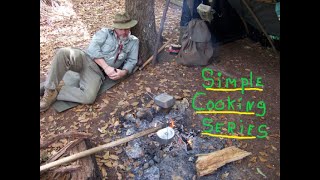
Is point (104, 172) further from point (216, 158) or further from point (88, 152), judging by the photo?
point (216, 158)

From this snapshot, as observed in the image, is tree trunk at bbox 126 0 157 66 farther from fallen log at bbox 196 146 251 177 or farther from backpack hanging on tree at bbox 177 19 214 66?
fallen log at bbox 196 146 251 177

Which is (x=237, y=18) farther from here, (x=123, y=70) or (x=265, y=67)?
(x=123, y=70)

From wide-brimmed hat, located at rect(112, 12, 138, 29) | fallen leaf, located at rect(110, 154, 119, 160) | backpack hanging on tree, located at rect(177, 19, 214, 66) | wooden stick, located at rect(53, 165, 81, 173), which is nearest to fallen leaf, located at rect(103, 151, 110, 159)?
fallen leaf, located at rect(110, 154, 119, 160)

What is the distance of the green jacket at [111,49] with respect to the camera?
16.6ft

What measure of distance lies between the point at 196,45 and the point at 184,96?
1325 millimetres

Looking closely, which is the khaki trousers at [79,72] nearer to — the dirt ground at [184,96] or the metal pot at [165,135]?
the dirt ground at [184,96]

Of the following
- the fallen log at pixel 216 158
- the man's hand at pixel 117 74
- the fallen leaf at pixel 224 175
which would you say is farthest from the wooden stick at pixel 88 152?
the man's hand at pixel 117 74

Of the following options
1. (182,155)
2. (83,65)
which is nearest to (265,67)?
(182,155)

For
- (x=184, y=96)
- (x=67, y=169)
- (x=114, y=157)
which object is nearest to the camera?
(x=67, y=169)

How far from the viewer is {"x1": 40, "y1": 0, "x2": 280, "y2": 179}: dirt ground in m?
3.70

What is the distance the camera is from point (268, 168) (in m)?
3.62

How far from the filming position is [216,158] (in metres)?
3.64

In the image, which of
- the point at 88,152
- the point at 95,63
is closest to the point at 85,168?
the point at 88,152
